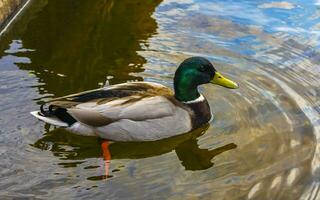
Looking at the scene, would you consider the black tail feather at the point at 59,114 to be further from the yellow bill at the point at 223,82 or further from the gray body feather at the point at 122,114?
the yellow bill at the point at 223,82

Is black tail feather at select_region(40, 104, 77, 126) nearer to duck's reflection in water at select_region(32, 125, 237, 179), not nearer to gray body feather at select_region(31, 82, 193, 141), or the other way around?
gray body feather at select_region(31, 82, 193, 141)

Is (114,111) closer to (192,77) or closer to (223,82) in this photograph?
(192,77)

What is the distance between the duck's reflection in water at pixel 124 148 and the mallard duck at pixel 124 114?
0.07 meters

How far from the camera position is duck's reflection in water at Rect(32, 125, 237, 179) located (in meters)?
5.76

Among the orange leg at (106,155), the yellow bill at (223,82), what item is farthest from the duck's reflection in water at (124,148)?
the yellow bill at (223,82)

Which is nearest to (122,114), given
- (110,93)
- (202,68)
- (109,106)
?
(109,106)

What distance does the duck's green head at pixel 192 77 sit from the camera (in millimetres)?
6262

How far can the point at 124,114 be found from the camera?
5.87 meters

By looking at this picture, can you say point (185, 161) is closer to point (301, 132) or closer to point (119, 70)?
point (301, 132)

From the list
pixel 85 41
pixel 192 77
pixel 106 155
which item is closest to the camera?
pixel 106 155

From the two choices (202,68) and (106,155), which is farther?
(202,68)

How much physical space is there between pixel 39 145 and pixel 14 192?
0.72m

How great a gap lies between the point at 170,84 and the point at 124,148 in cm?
119

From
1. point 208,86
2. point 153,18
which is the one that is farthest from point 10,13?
point 208,86
